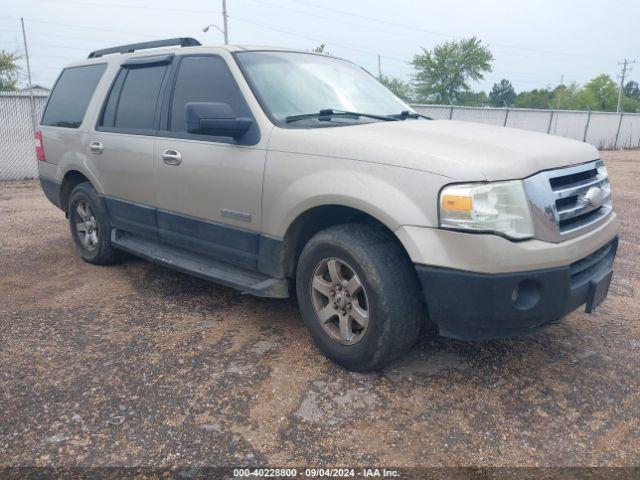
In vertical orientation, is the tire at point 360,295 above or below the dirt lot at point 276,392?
above

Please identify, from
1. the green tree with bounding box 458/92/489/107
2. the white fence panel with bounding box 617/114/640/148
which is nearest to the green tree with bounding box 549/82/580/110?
the green tree with bounding box 458/92/489/107

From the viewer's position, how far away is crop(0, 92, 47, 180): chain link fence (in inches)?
452

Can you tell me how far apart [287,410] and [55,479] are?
109 centimetres

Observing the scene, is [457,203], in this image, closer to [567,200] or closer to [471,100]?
[567,200]

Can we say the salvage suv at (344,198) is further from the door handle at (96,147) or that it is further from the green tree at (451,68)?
the green tree at (451,68)

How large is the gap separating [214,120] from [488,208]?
5.57 ft

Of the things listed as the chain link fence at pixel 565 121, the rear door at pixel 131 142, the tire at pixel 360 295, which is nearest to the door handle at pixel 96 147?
the rear door at pixel 131 142

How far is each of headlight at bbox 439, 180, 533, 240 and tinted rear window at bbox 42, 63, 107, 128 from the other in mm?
3820

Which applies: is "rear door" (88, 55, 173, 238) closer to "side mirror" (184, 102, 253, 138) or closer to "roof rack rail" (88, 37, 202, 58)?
"roof rack rail" (88, 37, 202, 58)

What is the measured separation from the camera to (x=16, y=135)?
11609 mm

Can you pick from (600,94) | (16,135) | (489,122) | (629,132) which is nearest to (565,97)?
(600,94)

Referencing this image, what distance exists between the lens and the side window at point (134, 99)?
14.3ft

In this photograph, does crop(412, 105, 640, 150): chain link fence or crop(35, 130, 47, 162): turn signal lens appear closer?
crop(35, 130, 47, 162): turn signal lens

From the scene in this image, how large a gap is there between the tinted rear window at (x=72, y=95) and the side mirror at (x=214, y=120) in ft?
7.32
